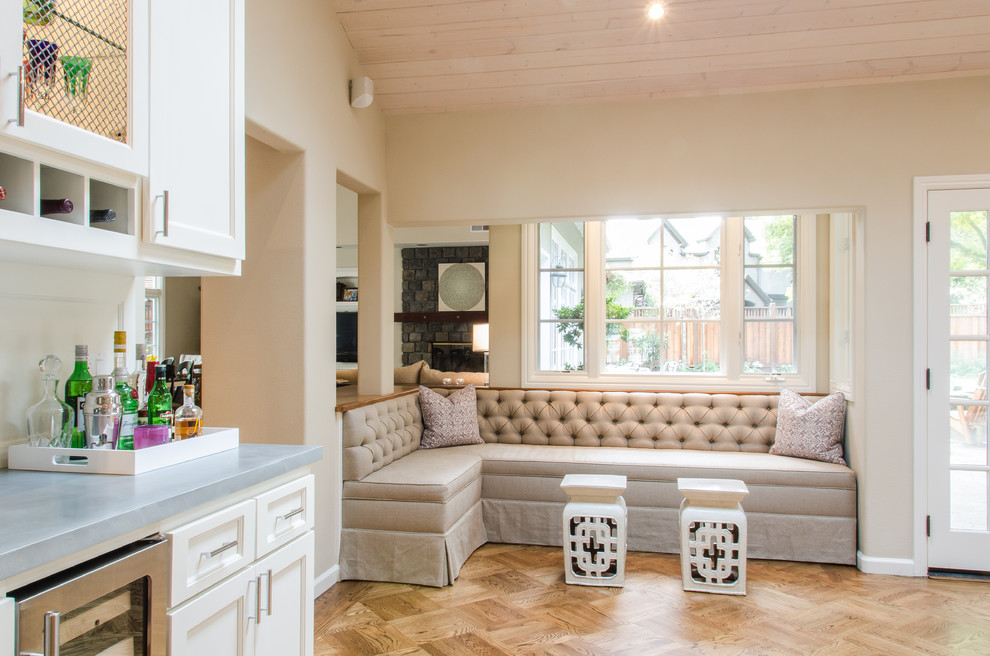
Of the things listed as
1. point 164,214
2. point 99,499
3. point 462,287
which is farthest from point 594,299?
point 462,287

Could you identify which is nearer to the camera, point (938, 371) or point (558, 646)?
point (558, 646)

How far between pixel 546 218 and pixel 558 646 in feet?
7.90

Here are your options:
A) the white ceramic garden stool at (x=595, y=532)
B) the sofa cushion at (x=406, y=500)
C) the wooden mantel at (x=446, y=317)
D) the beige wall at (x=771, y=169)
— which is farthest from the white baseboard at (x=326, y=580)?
the wooden mantel at (x=446, y=317)

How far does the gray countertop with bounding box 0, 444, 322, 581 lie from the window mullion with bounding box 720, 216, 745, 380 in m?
3.59

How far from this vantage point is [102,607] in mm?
1225

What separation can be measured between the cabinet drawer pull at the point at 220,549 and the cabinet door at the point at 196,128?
2.50 feet

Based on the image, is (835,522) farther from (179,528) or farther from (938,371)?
(179,528)

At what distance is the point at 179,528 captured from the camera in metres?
1.42

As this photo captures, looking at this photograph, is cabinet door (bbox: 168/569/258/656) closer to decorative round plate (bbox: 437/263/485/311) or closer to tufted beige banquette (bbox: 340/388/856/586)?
tufted beige banquette (bbox: 340/388/856/586)

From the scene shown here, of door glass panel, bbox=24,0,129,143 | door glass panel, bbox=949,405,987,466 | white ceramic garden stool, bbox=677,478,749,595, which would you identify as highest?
door glass panel, bbox=24,0,129,143

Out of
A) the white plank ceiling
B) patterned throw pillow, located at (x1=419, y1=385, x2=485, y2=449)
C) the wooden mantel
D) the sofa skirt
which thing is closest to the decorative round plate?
the wooden mantel

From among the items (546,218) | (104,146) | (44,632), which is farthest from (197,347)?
(44,632)

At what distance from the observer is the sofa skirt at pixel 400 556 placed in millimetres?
3389

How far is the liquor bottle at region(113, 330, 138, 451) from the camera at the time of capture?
1767mm
